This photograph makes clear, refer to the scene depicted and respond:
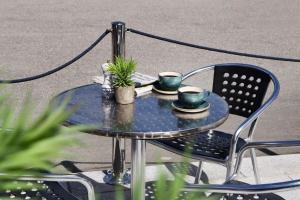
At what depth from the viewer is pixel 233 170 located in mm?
3000

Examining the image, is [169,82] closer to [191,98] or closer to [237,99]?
[191,98]

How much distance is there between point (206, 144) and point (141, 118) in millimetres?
661

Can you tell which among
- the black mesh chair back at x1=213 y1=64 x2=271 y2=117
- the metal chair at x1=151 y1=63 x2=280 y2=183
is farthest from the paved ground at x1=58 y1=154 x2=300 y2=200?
the black mesh chair back at x1=213 y1=64 x2=271 y2=117

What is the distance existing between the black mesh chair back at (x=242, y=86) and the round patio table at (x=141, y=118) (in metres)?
0.60

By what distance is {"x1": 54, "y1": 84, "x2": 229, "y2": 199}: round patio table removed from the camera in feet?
8.19

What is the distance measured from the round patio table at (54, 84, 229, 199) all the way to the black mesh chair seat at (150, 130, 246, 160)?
0.26 metres

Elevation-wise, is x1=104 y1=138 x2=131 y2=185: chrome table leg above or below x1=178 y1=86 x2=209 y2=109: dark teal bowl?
below

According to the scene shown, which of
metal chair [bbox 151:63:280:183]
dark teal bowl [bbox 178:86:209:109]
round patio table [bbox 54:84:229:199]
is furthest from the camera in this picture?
metal chair [bbox 151:63:280:183]

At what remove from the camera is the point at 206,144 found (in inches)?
126

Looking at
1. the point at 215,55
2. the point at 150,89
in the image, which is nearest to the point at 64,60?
the point at 215,55

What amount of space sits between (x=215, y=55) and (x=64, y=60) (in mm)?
2048

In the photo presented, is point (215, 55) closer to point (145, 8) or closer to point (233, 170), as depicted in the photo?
point (145, 8)

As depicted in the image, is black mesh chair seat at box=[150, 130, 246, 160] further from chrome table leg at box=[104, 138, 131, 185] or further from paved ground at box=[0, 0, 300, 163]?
paved ground at box=[0, 0, 300, 163]

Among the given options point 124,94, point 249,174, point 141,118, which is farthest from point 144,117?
point 249,174
